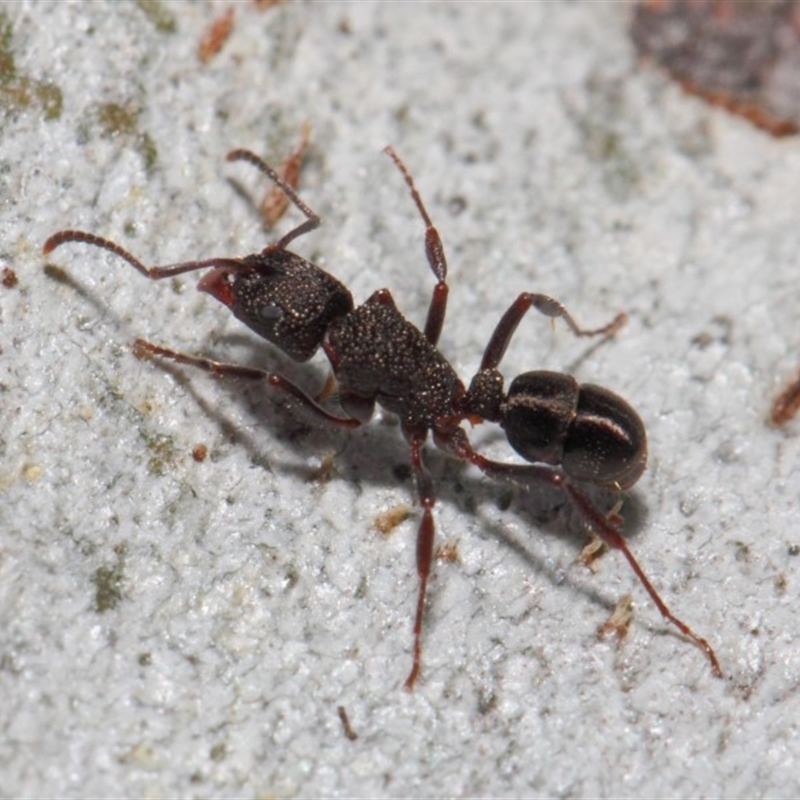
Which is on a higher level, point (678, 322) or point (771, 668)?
point (678, 322)

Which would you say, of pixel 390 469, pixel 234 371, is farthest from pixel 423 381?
pixel 234 371

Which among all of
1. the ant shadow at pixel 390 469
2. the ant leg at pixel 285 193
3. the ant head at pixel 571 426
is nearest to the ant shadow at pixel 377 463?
the ant shadow at pixel 390 469

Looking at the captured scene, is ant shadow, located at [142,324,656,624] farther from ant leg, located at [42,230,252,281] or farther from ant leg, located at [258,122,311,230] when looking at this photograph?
ant leg, located at [258,122,311,230]

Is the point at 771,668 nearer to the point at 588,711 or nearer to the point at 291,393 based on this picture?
the point at 588,711

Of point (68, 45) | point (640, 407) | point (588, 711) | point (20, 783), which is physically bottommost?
point (20, 783)

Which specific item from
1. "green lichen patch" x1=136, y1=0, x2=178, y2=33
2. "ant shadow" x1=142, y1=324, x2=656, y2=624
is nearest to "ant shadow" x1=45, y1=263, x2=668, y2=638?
"ant shadow" x1=142, y1=324, x2=656, y2=624

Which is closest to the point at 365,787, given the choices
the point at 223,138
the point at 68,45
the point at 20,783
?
the point at 20,783
